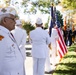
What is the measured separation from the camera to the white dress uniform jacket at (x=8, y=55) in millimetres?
3775

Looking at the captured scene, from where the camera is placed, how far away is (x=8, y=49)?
3.80 metres

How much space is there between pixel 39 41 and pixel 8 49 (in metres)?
4.22

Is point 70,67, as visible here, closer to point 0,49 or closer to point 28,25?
point 0,49

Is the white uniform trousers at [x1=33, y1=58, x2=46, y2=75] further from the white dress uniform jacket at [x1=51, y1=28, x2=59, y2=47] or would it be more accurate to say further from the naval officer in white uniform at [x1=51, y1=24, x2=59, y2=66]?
the white dress uniform jacket at [x1=51, y1=28, x2=59, y2=47]

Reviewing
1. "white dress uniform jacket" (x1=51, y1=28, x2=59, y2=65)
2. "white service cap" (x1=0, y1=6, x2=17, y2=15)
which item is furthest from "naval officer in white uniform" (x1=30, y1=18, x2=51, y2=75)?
"white dress uniform jacket" (x1=51, y1=28, x2=59, y2=65)

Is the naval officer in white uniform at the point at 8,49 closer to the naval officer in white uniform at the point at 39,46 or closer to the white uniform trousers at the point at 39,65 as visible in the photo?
the naval officer in white uniform at the point at 39,46

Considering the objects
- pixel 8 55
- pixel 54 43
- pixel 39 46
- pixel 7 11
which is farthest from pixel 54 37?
pixel 8 55

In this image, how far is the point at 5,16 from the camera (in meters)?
3.99

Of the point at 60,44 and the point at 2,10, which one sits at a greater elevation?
the point at 2,10

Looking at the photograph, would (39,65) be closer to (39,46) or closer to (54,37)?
(39,46)

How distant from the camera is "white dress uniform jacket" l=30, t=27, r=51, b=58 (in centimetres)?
791

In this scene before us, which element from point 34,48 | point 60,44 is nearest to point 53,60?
point 60,44

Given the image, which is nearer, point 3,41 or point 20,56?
point 3,41

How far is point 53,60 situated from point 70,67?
2.64 meters
